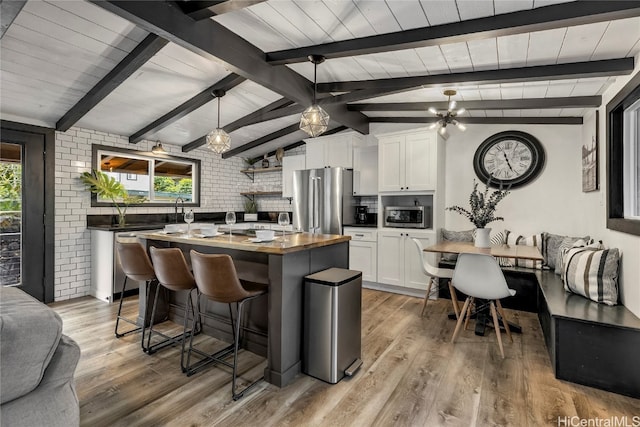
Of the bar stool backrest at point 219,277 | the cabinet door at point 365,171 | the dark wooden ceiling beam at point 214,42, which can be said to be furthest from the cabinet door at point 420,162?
the bar stool backrest at point 219,277

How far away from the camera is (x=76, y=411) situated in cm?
116

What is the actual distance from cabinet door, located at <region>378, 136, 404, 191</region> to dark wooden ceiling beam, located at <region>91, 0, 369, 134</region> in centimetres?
158

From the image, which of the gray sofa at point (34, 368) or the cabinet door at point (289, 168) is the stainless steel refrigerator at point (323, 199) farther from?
the gray sofa at point (34, 368)

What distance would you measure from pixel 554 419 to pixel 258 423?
1.70 meters

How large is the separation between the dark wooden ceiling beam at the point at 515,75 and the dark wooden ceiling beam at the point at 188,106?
1265 millimetres

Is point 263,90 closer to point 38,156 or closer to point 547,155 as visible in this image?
point 38,156

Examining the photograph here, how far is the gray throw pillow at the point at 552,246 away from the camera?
12.3 ft

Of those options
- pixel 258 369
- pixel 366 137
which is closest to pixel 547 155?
pixel 366 137

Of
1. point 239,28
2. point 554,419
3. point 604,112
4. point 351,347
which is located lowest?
point 554,419

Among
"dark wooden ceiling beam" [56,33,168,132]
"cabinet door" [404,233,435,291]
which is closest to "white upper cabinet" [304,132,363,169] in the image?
"cabinet door" [404,233,435,291]

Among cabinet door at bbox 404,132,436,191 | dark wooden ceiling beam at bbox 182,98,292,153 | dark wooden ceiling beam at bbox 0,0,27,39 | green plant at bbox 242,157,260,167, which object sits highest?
dark wooden ceiling beam at bbox 182,98,292,153

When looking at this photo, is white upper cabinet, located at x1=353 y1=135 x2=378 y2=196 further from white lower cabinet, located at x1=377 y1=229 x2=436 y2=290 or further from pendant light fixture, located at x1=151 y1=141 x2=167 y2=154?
pendant light fixture, located at x1=151 y1=141 x2=167 y2=154

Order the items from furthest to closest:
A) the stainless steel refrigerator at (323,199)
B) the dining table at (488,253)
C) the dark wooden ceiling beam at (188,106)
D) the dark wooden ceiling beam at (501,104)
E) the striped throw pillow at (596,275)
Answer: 1. the stainless steel refrigerator at (323,199)
2. the dark wooden ceiling beam at (188,106)
3. the dark wooden ceiling beam at (501,104)
4. the dining table at (488,253)
5. the striped throw pillow at (596,275)

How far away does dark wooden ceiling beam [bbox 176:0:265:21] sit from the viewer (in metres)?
1.94
